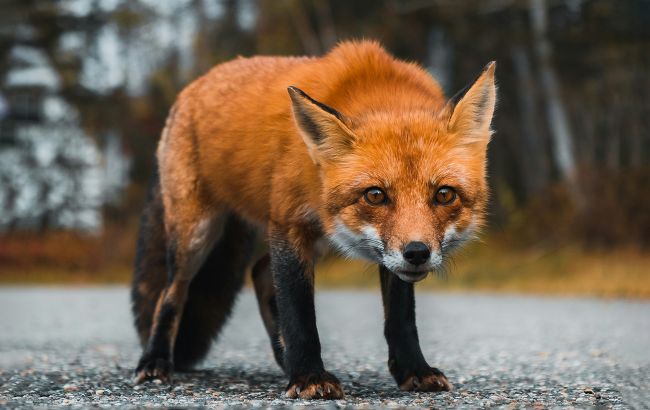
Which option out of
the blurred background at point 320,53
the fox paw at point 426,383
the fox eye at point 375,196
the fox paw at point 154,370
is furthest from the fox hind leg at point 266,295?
the blurred background at point 320,53

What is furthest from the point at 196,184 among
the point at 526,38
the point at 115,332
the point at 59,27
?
the point at 59,27

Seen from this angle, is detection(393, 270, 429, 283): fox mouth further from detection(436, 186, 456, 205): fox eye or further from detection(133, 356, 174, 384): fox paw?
detection(133, 356, 174, 384): fox paw

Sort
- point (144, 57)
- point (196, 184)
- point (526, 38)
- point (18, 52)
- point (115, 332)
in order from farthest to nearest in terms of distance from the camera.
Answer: point (144, 57)
point (18, 52)
point (526, 38)
point (115, 332)
point (196, 184)

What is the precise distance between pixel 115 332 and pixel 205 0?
20.9 metres

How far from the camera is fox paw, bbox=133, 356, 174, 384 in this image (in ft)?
17.8

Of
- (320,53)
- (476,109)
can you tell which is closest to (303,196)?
(476,109)

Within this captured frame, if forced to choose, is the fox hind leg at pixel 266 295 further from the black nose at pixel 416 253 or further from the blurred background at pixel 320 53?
the blurred background at pixel 320 53

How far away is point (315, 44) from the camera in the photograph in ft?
78.9

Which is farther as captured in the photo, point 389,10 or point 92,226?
point 92,226

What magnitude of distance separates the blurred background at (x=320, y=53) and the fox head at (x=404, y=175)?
39.9ft

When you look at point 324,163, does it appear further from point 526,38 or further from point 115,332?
point 526,38

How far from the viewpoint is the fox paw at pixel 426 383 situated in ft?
16.2

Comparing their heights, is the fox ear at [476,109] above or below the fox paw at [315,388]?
above

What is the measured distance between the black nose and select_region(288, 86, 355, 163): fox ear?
2.44 ft
